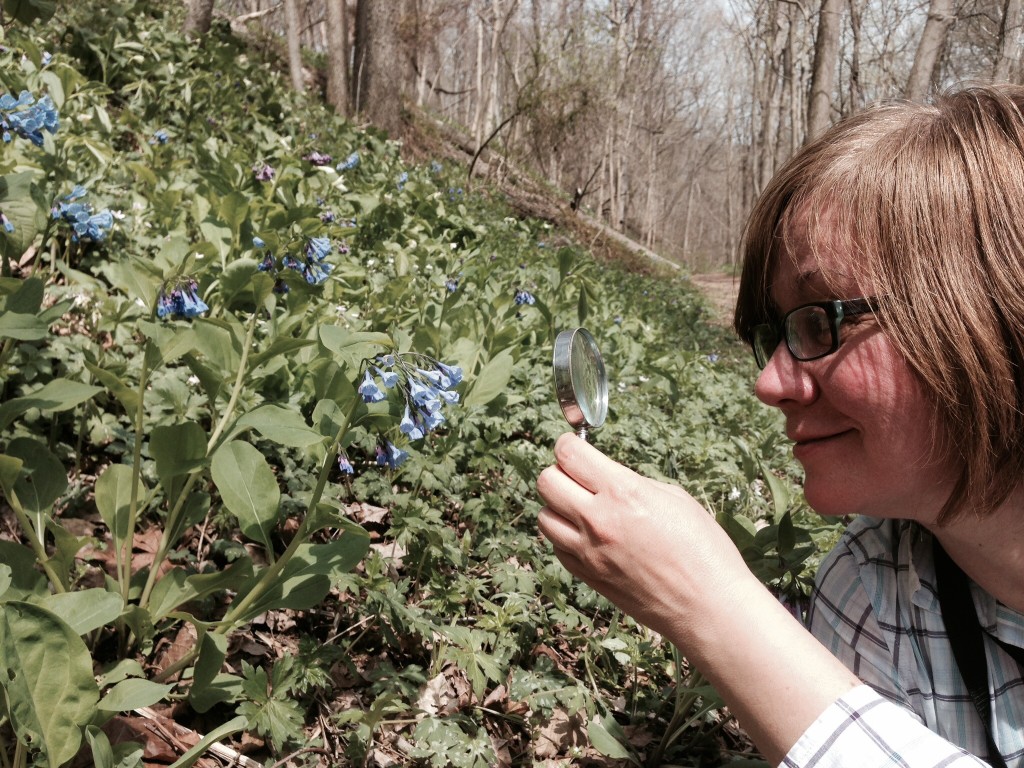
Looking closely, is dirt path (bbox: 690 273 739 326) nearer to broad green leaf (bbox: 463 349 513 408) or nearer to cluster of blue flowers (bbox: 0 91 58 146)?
broad green leaf (bbox: 463 349 513 408)

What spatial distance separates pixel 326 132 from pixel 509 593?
562 centimetres

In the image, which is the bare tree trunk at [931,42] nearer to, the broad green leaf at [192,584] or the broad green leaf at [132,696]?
the broad green leaf at [192,584]

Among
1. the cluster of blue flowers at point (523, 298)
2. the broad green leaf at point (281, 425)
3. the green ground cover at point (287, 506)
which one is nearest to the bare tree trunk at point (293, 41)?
the green ground cover at point (287, 506)

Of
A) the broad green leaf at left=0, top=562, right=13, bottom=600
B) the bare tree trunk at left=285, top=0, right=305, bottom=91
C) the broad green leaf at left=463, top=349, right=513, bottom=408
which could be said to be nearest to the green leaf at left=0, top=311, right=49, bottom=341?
the broad green leaf at left=0, top=562, right=13, bottom=600

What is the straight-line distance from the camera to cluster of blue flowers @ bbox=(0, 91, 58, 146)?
1917mm

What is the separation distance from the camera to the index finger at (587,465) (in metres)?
0.98

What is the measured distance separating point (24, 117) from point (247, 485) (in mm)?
1274

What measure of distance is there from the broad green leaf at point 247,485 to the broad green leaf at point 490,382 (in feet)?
2.75

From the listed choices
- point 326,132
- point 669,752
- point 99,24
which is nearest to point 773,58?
point 326,132

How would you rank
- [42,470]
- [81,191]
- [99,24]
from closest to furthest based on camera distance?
[42,470]
[81,191]
[99,24]

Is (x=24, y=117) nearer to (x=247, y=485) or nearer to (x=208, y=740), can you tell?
(x=247, y=485)

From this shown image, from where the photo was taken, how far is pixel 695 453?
2.71 meters

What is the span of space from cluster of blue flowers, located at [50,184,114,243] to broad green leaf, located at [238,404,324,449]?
123cm

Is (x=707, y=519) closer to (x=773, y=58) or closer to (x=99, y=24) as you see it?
(x=99, y=24)
